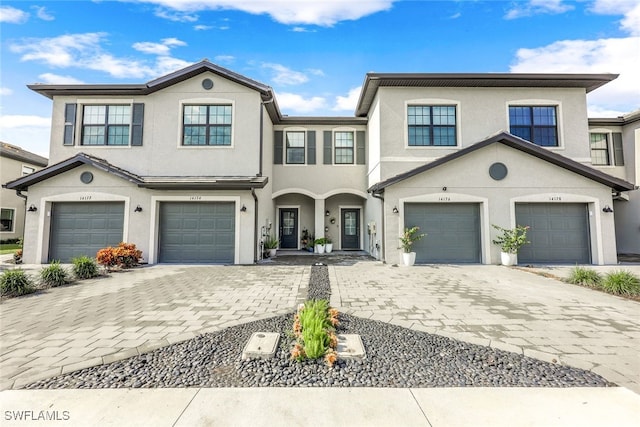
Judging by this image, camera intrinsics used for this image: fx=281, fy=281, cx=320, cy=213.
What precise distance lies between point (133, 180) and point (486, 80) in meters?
14.5

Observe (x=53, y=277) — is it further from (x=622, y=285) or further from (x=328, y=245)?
(x=622, y=285)

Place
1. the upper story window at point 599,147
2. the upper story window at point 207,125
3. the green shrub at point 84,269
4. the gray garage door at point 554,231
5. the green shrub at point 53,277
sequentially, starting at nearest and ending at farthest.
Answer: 1. the green shrub at point 53,277
2. the green shrub at point 84,269
3. the gray garage door at point 554,231
4. the upper story window at point 207,125
5. the upper story window at point 599,147

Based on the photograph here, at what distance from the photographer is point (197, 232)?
11055mm

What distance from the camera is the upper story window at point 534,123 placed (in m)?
12.1

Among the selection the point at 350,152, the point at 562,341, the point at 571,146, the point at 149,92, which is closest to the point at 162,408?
the point at 562,341

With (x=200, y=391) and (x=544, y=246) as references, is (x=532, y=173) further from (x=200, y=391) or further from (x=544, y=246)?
(x=200, y=391)

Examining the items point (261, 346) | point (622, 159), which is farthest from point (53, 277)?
point (622, 159)

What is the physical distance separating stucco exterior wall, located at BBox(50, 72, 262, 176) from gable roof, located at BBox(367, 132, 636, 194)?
5774 millimetres

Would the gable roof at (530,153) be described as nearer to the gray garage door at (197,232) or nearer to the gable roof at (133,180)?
the gable roof at (133,180)

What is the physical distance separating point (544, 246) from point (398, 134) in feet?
23.3

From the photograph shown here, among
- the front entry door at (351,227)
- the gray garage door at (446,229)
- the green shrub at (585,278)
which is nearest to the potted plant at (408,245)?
the gray garage door at (446,229)

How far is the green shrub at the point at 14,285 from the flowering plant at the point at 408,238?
10674 millimetres

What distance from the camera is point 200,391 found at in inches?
111

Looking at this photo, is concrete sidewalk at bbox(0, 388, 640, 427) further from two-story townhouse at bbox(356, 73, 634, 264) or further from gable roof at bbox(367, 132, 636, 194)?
gable roof at bbox(367, 132, 636, 194)
